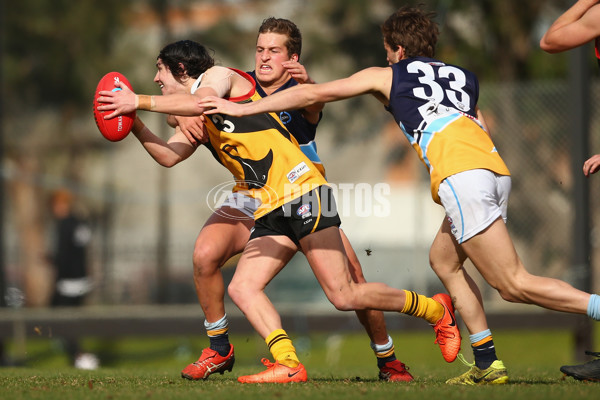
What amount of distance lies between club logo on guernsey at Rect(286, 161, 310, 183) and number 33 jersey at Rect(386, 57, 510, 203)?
2.20ft

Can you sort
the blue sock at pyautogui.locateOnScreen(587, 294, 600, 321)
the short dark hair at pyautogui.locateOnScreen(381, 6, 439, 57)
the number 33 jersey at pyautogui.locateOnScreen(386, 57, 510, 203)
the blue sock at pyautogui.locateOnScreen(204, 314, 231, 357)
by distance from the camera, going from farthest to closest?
the blue sock at pyautogui.locateOnScreen(204, 314, 231, 357) < the short dark hair at pyautogui.locateOnScreen(381, 6, 439, 57) < the number 33 jersey at pyautogui.locateOnScreen(386, 57, 510, 203) < the blue sock at pyautogui.locateOnScreen(587, 294, 600, 321)

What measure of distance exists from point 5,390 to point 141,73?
14341mm

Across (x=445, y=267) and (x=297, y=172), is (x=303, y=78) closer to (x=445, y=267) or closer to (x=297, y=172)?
(x=297, y=172)

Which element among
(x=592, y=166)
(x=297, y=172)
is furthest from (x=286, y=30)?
(x=592, y=166)

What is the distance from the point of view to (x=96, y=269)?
47.1ft

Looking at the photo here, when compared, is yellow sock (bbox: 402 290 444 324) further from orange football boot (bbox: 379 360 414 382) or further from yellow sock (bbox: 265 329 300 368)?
yellow sock (bbox: 265 329 300 368)

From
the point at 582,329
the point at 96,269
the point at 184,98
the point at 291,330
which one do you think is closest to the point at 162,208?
the point at 96,269

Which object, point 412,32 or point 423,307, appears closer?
point 412,32

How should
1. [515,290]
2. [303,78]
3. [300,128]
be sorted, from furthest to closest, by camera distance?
[300,128]
[303,78]
[515,290]

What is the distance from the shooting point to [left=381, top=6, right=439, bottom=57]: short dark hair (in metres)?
5.37

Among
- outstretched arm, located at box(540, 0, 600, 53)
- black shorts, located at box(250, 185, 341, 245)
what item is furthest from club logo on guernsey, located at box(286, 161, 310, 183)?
outstretched arm, located at box(540, 0, 600, 53)

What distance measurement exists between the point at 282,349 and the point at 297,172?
1.10m

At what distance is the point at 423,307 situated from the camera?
559 cm

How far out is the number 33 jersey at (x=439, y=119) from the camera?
16.6 ft
